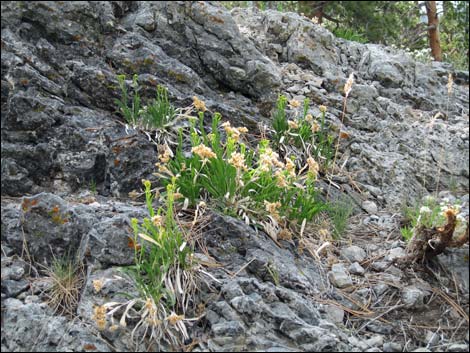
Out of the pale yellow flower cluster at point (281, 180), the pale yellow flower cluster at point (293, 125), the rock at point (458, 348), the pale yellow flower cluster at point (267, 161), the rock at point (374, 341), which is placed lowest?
the rock at point (374, 341)

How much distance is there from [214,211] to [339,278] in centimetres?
102

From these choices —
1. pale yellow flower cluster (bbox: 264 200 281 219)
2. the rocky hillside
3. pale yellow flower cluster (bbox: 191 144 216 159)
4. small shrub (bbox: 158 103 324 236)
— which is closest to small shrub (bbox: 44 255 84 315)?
the rocky hillside

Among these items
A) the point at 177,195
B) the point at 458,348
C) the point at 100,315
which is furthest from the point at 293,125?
the point at 100,315

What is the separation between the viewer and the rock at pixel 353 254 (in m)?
4.57

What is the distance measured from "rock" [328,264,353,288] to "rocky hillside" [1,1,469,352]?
0.04 feet

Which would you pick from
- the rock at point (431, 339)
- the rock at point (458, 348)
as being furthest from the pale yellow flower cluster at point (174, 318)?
the rock at point (458, 348)

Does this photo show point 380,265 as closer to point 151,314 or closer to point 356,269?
point 356,269

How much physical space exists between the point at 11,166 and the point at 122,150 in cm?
85

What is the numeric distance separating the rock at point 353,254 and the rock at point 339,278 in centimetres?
25

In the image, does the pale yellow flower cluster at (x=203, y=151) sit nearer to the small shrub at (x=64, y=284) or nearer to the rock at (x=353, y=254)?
the small shrub at (x=64, y=284)

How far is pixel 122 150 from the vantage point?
4816 mm

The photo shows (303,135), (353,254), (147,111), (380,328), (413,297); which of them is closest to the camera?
(380,328)

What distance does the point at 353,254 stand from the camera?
4605 mm

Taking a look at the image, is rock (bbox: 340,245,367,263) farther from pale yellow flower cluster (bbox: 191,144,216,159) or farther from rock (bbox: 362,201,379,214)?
pale yellow flower cluster (bbox: 191,144,216,159)
